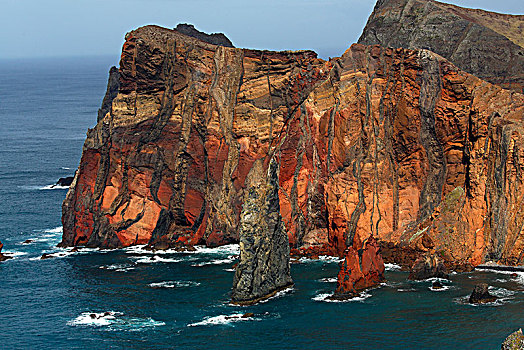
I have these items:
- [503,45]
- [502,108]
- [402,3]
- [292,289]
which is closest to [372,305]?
[292,289]

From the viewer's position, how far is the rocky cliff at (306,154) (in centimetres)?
12156

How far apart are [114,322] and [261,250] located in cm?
2076

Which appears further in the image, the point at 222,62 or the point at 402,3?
the point at 402,3

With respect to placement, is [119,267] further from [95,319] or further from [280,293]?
[280,293]

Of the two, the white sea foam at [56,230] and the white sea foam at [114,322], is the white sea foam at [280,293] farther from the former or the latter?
the white sea foam at [56,230]

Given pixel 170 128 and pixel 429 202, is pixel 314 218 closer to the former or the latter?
pixel 429 202

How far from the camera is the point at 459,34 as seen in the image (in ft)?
567

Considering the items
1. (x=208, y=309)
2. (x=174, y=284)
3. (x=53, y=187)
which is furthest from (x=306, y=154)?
Answer: (x=53, y=187)

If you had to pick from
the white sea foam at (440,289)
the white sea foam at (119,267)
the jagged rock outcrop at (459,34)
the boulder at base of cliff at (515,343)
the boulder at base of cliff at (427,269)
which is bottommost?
the white sea foam at (119,267)

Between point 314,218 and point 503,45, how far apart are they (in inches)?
2369

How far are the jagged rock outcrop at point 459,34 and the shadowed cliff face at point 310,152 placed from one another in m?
39.7

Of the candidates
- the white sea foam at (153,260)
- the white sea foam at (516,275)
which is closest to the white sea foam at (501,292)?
the white sea foam at (516,275)

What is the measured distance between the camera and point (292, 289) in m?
112

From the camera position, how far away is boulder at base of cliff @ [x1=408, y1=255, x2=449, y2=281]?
114 metres
